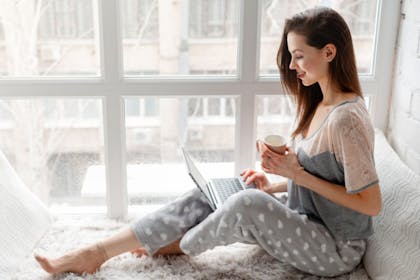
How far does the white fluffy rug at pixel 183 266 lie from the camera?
164 cm

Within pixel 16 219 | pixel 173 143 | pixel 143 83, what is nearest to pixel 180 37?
pixel 143 83

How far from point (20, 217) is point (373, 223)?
3.84ft

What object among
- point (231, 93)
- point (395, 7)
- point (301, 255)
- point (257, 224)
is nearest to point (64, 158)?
point (231, 93)

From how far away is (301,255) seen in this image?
1.57m

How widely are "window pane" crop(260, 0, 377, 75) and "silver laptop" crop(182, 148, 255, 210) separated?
0.45m

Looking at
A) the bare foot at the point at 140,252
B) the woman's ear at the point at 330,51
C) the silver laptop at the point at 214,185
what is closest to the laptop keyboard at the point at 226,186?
the silver laptop at the point at 214,185

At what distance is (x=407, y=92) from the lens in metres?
1.82

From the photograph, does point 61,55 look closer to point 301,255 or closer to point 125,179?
point 125,179

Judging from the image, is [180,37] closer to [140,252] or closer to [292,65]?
[292,65]

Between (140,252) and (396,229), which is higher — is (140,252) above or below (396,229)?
below

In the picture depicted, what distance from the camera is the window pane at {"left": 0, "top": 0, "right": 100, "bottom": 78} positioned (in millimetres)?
1871

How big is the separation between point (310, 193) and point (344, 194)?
0.15 meters

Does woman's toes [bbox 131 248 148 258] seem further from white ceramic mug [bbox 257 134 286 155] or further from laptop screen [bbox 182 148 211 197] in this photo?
white ceramic mug [bbox 257 134 286 155]

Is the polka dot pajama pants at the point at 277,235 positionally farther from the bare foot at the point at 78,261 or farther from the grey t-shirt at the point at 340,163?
the bare foot at the point at 78,261
